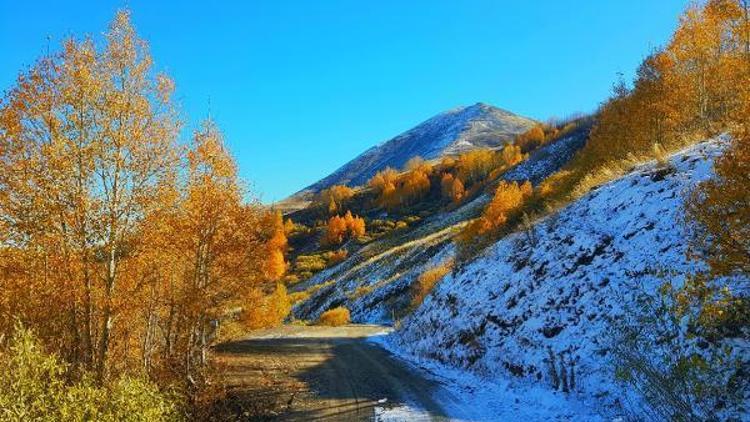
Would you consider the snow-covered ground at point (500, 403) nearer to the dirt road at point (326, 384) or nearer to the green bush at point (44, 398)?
the dirt road at point (326, 384)

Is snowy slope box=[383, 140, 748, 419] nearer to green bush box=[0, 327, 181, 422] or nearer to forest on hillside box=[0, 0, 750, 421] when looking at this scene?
forest on hillside box=[0, 0, 750, 421]

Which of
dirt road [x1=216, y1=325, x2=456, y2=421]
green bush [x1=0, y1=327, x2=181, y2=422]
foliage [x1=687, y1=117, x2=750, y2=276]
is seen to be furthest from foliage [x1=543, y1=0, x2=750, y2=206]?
green bush [x1=0, y1=327, x2=181, y2=422]

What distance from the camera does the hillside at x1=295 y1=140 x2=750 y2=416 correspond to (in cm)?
1580

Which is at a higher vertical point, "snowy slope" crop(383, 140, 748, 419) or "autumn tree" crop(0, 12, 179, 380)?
"autumn tree" crop(0, 12, 179, 380)

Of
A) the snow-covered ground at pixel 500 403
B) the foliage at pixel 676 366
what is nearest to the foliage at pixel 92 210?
the snow-covered ground at pixel 500 403

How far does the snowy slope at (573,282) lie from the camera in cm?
1594

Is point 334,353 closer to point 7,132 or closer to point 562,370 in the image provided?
point 562,370

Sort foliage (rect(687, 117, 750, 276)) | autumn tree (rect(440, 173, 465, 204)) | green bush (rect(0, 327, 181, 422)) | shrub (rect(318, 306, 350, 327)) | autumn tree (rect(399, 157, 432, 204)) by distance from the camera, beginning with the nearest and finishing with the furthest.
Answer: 1. green bush (rect(0, 327, 181, 422))
2. foliage (rect(687, 117, 750, 276))
3. shrub (rect(318, 306, 350, 327))
4. autumn tree (rect(440, 173, 465, 204))
5. autumn tree (rect(399, 157, 432, 204))

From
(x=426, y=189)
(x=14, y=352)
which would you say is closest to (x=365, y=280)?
(x=14, y=352)

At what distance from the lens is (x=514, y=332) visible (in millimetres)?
19625

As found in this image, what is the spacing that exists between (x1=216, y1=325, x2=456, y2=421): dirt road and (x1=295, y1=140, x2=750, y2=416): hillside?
2420 millimetres

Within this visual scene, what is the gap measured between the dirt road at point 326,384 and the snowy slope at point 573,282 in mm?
3049

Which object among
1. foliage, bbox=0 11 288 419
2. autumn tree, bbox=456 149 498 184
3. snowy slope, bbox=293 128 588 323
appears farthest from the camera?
autumn tree, bbox=456 149 498 184

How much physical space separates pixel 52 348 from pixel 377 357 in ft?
54.6
